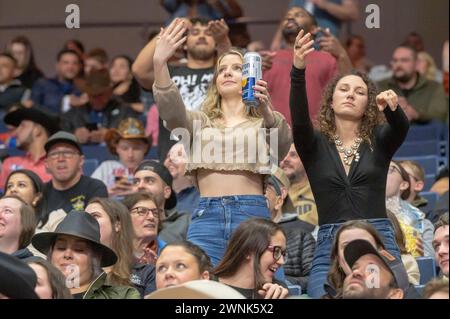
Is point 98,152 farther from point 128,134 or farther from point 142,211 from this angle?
point 142,211

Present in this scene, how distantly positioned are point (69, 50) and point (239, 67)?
5.83m

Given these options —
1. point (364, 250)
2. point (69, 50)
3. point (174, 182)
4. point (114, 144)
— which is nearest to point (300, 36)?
point (364, 250)

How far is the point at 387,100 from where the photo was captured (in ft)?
21.8

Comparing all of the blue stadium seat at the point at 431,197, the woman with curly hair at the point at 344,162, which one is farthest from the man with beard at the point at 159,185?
the blue stadium seat at the point at 431,197

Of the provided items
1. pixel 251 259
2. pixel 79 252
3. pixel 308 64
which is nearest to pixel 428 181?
pixel 308 64

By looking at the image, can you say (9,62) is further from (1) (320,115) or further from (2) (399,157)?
(1) (320,115)

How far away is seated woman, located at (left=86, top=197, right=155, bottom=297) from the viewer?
7.13 m

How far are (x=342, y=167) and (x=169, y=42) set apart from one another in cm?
108

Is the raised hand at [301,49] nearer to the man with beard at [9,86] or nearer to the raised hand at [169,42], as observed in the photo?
the raised hand at [169,42]

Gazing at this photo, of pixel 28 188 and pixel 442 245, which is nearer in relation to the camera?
pixel 442 245

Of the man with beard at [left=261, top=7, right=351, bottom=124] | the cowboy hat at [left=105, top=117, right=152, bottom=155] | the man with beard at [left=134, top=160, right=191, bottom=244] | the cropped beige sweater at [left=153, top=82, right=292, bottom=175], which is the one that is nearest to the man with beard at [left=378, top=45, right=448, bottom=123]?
the man with beard at [left=261, top=7, right=351, bottom=124]

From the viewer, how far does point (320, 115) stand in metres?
7.09

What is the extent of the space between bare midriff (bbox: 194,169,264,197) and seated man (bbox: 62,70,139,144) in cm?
454

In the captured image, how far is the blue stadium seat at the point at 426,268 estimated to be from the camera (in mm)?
7641
